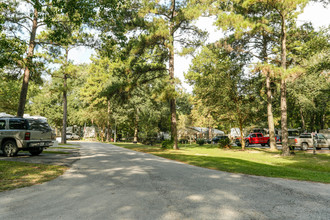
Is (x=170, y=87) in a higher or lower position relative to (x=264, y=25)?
lower

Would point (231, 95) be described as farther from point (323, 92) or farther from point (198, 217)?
point (198, 217)

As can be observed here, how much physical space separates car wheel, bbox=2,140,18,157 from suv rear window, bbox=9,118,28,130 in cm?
77

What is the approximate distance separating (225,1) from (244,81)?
8466 millimetres

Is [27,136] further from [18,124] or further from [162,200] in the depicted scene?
[162,200]

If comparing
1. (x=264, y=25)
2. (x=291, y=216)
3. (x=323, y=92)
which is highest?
(x=264, y=25)

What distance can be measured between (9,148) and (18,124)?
4.18 feet

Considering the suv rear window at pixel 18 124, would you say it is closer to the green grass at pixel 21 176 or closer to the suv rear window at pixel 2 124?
the suv rear window at pixel 2 124

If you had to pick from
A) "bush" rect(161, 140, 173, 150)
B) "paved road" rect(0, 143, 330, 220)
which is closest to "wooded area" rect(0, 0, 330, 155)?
"bush" rect(161, 140, 173, 150)

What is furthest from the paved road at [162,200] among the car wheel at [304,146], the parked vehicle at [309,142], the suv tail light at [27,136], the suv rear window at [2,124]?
the car wheel at [304,146]

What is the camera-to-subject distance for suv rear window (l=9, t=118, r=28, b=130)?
11.5 metres

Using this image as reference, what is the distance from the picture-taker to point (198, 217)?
3500mm

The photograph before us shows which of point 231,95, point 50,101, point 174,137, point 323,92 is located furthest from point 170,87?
point 50,101

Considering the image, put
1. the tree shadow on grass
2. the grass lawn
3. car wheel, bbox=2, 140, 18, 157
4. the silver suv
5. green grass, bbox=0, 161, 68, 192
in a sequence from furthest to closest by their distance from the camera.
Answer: car wheel, bbox=2, 140, 18, 157 → the silver suv → the grass lawn → the tree shadow on grass → green grass, bbox=0, 161, 68, 192

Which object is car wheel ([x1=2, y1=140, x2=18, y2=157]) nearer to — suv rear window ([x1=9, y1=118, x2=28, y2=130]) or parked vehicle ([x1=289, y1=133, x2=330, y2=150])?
suv rear window ([x1=9, y1=118, x2=28, y2=130])
